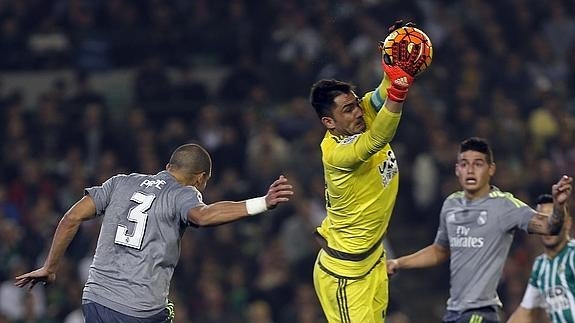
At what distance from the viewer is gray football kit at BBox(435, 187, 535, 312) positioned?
10.5 metres

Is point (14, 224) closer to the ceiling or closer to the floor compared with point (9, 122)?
closer to the floor

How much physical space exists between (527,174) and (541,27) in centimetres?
336

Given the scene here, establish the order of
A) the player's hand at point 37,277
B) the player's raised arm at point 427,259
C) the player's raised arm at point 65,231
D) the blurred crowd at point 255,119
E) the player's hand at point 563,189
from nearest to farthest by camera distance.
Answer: the player's hand at point 563,189 < the player's raised arm at point 65,231 < the player's hand at point 37,277 < the player's raised arm at point 427,259 < the blurred crowd at point 255,119

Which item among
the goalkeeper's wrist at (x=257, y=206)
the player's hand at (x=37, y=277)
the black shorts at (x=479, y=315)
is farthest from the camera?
the black shorts at (x=479, y=315)

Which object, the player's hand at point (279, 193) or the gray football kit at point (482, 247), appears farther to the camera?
the gray football kit at point (482, 247)

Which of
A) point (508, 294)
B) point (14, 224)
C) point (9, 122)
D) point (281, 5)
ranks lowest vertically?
point (508, 294)

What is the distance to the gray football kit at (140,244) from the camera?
379 inches

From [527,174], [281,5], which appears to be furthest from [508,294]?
[281,5]

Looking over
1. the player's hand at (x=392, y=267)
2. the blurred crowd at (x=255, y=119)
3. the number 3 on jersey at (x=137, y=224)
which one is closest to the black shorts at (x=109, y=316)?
the number 3 on jersey at (x=137, y=224)

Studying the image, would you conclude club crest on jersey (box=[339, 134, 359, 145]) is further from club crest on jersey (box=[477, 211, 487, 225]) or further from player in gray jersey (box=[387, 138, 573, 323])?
club crest on jersey (box=[477, 211, 487, 225])

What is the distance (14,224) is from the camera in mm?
16797

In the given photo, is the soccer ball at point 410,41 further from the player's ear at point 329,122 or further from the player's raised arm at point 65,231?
the player's raised arm at point 65,231

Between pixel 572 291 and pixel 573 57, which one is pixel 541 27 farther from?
pixel 572 291

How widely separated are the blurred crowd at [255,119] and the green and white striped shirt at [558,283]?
397 cm
